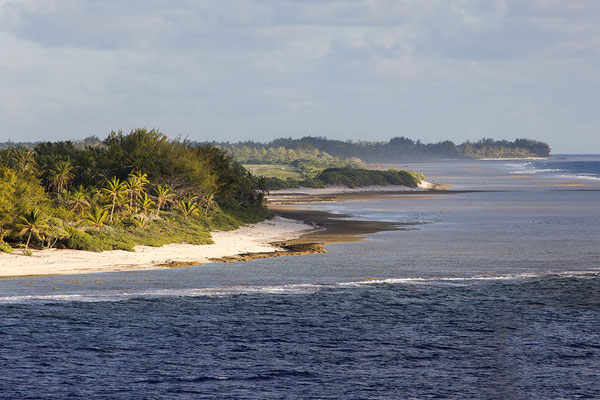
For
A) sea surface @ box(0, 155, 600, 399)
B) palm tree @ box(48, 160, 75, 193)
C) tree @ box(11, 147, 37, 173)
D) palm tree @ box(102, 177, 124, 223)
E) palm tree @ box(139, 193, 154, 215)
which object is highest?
tree @ box(11, 147, 37, 173)

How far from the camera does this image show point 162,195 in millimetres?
A: 74750

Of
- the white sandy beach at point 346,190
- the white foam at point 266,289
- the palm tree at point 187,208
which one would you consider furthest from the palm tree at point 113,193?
the white sandy beach at point 346,190

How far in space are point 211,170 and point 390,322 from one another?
196 ft

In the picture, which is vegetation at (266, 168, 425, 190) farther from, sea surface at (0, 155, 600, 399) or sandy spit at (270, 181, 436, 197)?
sea surface at (0, 155, 600, 399)

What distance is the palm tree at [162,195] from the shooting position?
73.8 meters

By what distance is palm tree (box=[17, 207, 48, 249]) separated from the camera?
53.8 metres

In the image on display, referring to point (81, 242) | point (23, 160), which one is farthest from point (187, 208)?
point (23, 160)

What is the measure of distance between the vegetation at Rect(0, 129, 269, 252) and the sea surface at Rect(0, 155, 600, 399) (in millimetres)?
9270

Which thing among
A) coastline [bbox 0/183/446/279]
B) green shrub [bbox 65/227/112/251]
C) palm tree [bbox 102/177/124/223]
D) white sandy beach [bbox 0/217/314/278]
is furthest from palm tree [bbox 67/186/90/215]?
white sandy beach [bbox 0/217/314/278]

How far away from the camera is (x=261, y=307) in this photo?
3844 cm

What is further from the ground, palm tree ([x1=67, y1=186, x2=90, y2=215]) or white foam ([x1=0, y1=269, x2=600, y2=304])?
palm tree ([x1=67, y1=186, x2=90, y2=215])

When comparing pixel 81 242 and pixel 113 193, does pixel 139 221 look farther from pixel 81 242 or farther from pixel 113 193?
pixel 81 242

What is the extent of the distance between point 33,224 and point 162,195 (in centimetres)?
2170

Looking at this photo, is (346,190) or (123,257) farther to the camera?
(346,190)
